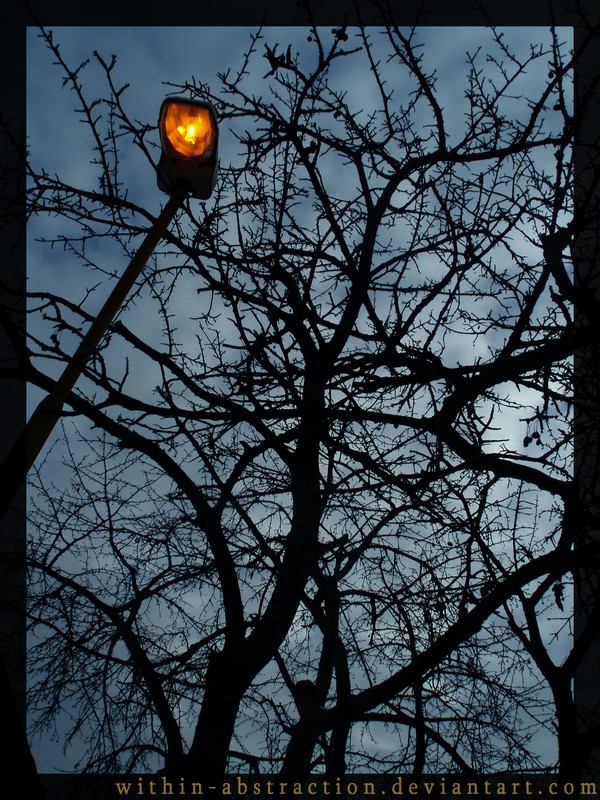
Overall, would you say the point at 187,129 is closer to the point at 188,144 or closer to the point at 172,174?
the point at 188,144

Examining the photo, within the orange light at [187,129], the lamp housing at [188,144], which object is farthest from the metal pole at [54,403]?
the orange light at [187,129]

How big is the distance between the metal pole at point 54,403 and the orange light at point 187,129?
24 centimetres

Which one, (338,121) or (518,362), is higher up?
(338,121)

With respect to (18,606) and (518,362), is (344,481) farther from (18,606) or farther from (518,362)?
(18,606)

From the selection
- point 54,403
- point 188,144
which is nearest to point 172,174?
point 188,144

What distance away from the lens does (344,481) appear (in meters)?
4.68

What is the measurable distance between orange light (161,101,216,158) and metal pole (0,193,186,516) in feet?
0.79

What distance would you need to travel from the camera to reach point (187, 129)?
141 inches

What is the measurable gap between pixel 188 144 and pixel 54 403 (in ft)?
5.01

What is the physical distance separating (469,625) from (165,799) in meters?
2.54

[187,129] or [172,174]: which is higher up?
[187,129]

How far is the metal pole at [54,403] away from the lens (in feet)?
10.9

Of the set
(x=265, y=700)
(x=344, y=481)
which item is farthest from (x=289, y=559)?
(x=265, y=700)

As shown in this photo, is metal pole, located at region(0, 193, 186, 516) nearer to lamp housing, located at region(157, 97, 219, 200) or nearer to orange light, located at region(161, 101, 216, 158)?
lamp housing, located at region(157, 97, 219, 200)
